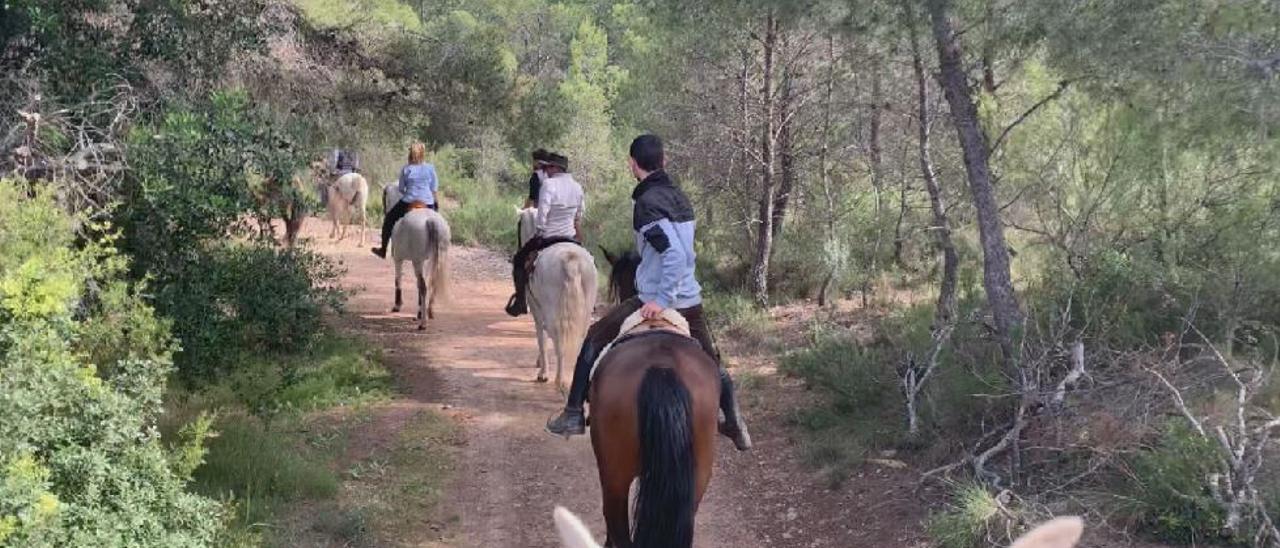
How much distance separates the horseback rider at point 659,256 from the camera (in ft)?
18.4

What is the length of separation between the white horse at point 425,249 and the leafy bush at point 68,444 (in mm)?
6888

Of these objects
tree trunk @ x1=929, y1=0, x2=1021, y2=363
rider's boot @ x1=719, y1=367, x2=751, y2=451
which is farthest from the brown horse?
tree trunk @ x1=929, y1=0, x2=1021, y2=363

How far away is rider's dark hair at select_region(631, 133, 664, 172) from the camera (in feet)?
18.8

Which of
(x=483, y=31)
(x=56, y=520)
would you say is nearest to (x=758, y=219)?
(x=483, y=31)

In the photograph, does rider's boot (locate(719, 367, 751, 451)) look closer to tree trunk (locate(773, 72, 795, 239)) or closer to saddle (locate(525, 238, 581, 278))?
saddle (locate(525, 238, 581, 278))

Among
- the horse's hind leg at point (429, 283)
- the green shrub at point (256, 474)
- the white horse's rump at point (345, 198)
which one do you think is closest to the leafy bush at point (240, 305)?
the green shrub at point (256, 474)

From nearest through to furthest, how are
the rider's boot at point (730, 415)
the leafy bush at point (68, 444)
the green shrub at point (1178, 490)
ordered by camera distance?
the leafy bush at point (68, 444) → the green shrub at point (1178, 490) → the rider's boot at point (730, 415)

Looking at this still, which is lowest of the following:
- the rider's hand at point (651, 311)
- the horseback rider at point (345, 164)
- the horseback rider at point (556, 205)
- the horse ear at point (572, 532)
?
the horse ear at point (572, 532)

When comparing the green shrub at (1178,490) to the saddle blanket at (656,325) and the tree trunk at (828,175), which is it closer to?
the saddle blanket at (656,325)

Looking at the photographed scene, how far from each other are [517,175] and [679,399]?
76.3 ft

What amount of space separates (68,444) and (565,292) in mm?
4982

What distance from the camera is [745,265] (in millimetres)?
14805

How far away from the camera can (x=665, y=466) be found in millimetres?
4688

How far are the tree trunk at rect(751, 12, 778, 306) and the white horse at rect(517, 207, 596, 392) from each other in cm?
406
